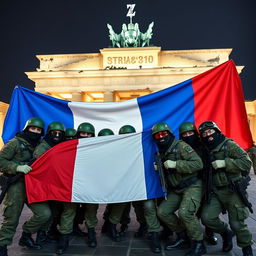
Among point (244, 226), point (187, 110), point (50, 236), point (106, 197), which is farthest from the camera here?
point (187, 110)

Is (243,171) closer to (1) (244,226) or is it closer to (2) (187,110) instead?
(1) (244,226)

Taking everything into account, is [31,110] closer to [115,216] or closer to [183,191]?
[115,216]

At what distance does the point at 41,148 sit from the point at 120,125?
1.62 metres

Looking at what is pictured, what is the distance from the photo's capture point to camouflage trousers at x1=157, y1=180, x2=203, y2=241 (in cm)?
359

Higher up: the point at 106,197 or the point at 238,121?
the point at 238,121

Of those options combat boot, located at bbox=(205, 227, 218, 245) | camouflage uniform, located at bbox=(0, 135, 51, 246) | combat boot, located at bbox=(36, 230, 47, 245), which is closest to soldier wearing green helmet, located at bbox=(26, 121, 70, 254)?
combat boot, located at bbox=(36, 230, 47, 245)

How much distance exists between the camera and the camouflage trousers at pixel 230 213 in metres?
3.45

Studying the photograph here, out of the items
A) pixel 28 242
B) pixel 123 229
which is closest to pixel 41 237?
pixel 28 242

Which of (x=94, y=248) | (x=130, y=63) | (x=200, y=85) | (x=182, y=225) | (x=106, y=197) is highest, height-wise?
(x=130, y=63)

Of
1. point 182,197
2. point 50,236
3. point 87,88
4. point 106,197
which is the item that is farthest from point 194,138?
point 87,88

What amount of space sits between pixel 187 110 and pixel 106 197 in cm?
223

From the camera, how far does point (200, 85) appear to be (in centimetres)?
475

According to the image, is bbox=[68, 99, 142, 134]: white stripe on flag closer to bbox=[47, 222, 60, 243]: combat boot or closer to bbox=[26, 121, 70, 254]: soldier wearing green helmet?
bbox=[26, 121, 70, 254]: soldier wearing green helmet

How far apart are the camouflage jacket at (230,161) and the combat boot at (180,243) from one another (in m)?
1.07
